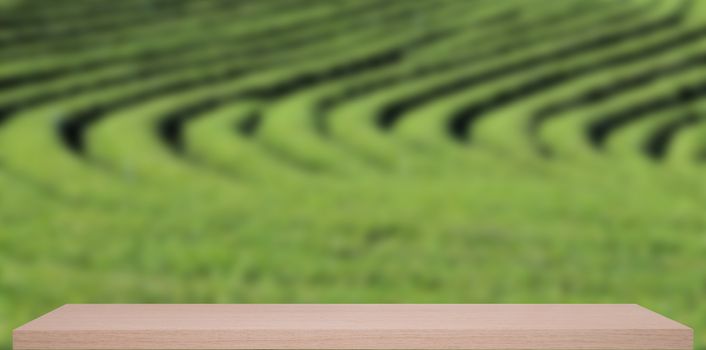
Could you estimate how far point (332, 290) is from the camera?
307 cm

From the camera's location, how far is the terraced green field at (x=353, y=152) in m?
3.16

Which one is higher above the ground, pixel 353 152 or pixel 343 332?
pixel 353 152

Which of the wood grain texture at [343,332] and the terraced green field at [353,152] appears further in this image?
the terraced green field at [353,152]

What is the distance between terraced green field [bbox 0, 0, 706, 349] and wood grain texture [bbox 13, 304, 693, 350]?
0.58 m

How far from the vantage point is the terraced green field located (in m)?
3.16

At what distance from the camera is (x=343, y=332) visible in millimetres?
2244

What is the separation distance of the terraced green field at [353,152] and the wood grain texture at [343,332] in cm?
58

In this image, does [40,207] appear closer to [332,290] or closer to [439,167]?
[332,290]

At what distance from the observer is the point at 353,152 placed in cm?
460

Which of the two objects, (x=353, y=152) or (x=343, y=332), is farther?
(x=353, y=152)

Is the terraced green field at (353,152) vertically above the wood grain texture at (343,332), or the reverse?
the terraced green field at (353,152)

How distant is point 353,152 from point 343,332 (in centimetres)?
240

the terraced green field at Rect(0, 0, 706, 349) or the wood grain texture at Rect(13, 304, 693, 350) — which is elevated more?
the terraced green field at Rect(0, 0, 706, 349)

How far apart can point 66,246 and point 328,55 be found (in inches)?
128
